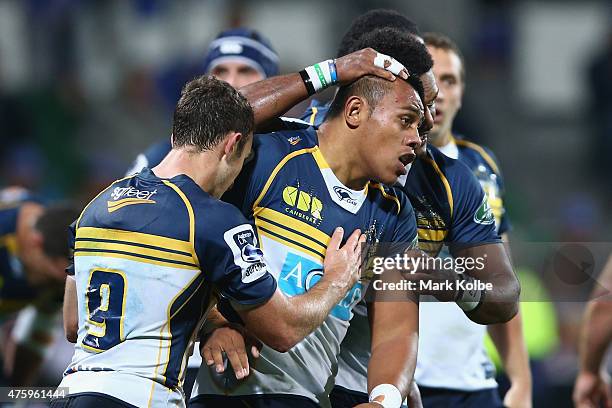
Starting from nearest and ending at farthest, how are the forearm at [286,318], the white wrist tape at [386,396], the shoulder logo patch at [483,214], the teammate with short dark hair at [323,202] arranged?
1. the forearm at [286,318]
2. the white wrist tape at [386,396]
3. the teammate with short dark hair at [323,202]
4. the shoulder logo patch at [483,214]

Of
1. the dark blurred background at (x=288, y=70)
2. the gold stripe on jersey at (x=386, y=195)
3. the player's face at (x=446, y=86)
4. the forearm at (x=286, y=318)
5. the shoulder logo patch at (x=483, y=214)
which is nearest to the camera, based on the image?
the forearm at (x=286, y=318)

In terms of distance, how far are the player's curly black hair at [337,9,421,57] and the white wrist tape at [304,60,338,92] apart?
0.82 metres

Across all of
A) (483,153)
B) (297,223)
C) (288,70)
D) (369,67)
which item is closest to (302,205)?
(297,223)

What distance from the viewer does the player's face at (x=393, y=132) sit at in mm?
4684

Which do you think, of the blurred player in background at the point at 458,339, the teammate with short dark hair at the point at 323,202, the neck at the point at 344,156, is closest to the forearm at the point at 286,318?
the teammate with short dark hair at the point at 323,202

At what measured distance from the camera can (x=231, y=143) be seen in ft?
14.1

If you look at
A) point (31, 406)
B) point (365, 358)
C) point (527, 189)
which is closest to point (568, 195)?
point (527, 189)

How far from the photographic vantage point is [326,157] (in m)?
4.79

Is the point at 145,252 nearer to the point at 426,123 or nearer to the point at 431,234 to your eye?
the point at 426,123

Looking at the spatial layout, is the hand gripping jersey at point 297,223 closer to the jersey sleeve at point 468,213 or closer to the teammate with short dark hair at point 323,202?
the teammate with short dark hair at point 323,202

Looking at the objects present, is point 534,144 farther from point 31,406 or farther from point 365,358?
point 365,358

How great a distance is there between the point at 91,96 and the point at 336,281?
39.0 ft

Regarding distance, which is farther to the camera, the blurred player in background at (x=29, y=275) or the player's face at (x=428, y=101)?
Result: the blurred player in background at (x=29, y=275)

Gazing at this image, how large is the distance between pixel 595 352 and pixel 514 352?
531 mm
